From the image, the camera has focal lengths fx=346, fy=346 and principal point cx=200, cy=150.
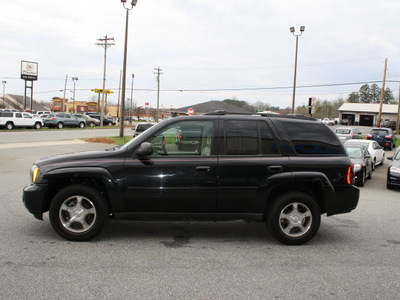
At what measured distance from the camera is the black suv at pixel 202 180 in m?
4.63

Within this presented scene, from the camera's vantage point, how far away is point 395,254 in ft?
15.1

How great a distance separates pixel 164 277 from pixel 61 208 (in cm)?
187

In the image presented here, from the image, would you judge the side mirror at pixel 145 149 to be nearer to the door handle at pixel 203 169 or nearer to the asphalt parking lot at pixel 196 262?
the door handle at pixel 203 169

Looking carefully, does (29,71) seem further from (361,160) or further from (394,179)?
(394,179)

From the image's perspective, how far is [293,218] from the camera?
15.9 feet

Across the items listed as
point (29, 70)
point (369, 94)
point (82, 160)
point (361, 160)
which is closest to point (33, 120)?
point (29, 70)

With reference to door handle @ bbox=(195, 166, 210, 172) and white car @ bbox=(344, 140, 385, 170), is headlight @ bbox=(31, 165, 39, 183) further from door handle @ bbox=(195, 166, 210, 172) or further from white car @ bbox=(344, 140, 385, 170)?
white car @ bbox=(344, 140, 385, 170)

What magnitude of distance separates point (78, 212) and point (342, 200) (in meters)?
3.69

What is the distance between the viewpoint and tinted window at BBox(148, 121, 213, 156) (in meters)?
4.76

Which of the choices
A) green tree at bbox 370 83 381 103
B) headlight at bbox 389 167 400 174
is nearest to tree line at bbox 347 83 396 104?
green tree at bbox 370 83 381 103

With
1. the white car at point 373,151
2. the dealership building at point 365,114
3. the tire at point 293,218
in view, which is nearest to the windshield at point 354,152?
the white car at point 373,151

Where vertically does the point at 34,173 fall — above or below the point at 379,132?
below

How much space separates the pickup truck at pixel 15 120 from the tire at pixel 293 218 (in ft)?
110

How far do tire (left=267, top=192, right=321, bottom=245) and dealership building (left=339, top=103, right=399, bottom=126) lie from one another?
75988 mm
